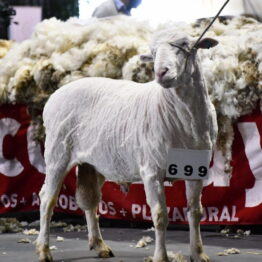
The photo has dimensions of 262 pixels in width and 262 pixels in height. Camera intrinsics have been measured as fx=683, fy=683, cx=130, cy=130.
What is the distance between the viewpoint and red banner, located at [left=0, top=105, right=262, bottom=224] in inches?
197

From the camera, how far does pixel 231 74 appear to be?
4844mm

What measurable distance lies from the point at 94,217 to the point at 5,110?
199cm

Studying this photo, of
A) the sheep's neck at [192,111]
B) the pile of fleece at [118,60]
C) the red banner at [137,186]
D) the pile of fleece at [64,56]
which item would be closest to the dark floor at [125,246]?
the red banner at [137,186]

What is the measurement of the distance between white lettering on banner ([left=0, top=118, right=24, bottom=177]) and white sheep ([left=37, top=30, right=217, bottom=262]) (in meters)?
1.71

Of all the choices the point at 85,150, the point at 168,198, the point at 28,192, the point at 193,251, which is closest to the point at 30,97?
the point at 28,192

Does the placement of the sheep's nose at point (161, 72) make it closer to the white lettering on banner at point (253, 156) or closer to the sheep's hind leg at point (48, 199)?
the sheep's hind leg at point (48, 199)

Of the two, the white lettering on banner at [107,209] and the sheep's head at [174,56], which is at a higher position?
the sheep's head at [174,56]

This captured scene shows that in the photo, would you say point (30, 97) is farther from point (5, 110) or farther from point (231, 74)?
point (231, 74)

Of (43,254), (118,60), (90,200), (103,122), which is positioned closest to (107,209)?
(118,60)

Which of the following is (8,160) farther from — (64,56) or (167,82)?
(167,82)

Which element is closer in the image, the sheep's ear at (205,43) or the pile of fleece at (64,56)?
the sheep's ear at (205,43)

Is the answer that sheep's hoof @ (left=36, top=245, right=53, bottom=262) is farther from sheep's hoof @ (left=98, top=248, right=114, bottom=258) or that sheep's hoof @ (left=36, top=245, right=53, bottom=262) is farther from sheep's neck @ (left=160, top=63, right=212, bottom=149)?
sheep's neck @ (left=160, top=63, right=212, bottom=149)

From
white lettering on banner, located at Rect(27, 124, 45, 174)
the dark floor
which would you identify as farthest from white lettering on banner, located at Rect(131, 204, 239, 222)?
white lettering on banner, located at Rect(27, 124, 45, 174)

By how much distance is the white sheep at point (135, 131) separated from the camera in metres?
3.46
